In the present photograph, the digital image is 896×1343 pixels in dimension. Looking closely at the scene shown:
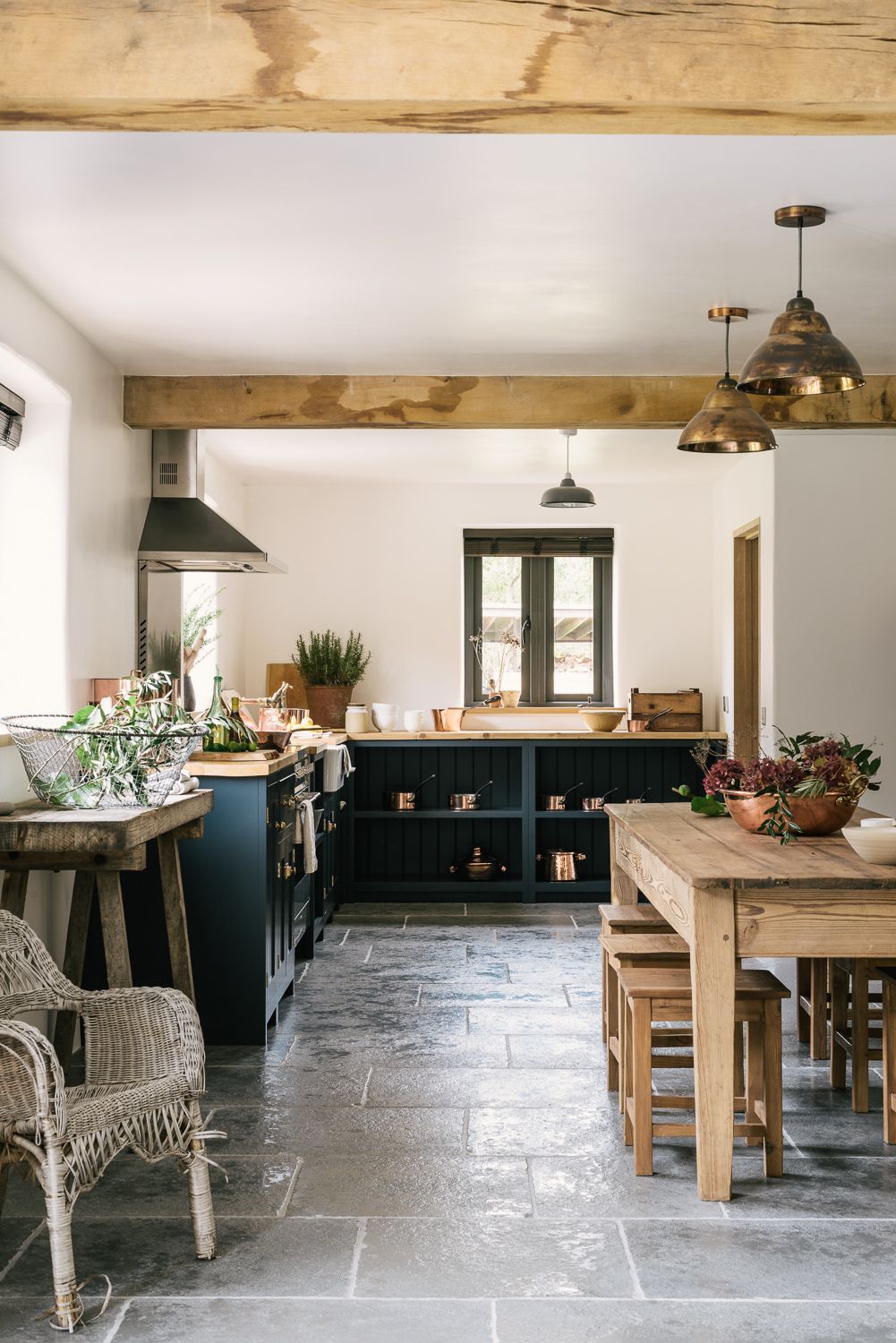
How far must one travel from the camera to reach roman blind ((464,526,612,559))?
8578 mm

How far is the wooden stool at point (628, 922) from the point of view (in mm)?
4086

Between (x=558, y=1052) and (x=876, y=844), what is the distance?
5.42 ft

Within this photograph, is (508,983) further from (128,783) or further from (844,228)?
(844,228)

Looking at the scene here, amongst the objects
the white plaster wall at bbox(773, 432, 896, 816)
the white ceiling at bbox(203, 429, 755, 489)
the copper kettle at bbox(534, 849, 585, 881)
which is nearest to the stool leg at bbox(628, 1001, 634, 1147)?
the white plaster wall at bbox(773, 432, 896, 816)

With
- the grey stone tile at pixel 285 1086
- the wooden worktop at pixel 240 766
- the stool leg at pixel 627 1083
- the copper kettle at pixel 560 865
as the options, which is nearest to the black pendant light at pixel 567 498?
the copper kettle at pixel 560 865

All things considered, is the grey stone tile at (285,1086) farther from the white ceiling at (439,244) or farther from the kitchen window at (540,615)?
the kitchen window at (540,615)

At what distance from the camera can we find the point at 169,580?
6133mm

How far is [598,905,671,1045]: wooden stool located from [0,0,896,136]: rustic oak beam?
8.14ft

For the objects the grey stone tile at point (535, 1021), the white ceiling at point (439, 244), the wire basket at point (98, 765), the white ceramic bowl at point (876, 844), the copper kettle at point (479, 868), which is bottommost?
the grey stone tile at point (535, 1021)

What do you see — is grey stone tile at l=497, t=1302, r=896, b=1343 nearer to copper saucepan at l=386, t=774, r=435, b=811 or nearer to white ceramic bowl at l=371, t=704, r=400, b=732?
copper saucepan at l=386, t=774, r=435, b=811

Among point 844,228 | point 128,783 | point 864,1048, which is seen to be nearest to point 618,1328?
point 864,1048

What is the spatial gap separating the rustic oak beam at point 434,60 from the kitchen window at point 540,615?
616cm

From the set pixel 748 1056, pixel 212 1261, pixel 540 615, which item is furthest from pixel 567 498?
pixel 212 1261

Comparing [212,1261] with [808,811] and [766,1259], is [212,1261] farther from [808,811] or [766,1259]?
[808,811]
